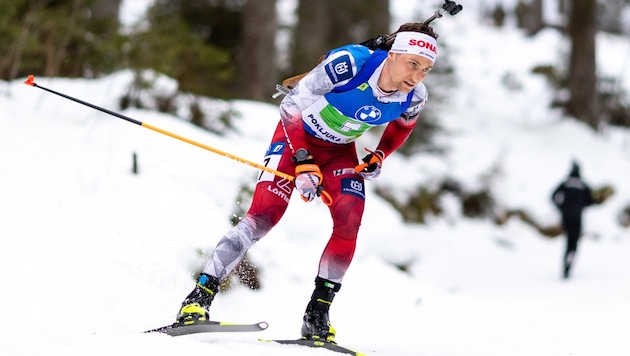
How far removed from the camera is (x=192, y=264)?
6.50m

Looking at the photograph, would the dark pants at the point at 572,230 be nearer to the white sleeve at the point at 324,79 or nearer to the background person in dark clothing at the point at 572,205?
Result: the background person in dark clothing at the point at 572,205

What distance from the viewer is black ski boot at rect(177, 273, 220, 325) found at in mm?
4328

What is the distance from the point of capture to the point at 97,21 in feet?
37.3

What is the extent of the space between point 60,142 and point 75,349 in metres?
5.00

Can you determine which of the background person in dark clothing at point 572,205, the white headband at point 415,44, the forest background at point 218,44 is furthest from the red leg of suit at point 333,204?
the background person in dark clothing at point 572,205

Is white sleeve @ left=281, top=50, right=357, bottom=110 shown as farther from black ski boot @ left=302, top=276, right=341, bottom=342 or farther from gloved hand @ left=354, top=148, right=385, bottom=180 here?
black ski boot @ left=302, top=276, right=341, bottom=342

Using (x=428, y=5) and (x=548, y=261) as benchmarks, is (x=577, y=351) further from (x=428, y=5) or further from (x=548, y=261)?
(x=428, y=5)

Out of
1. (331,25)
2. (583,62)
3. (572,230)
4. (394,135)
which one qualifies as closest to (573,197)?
(572,230)

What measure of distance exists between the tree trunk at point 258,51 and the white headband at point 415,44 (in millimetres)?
9734

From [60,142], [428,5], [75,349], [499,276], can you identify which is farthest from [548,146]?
[75,349]

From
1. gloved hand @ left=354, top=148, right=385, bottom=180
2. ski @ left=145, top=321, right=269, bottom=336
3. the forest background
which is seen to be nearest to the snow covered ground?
ski @ left=145, top=321, right=269, bottom=336

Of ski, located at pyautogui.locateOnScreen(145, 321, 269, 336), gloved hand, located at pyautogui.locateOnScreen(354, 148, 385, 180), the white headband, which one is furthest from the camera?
gloved hand, located at pyautogui.locateOnScreen(354, 148, 385, 180)

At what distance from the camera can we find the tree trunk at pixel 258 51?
14.0m

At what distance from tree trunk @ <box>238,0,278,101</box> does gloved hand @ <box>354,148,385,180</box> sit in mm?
9324
